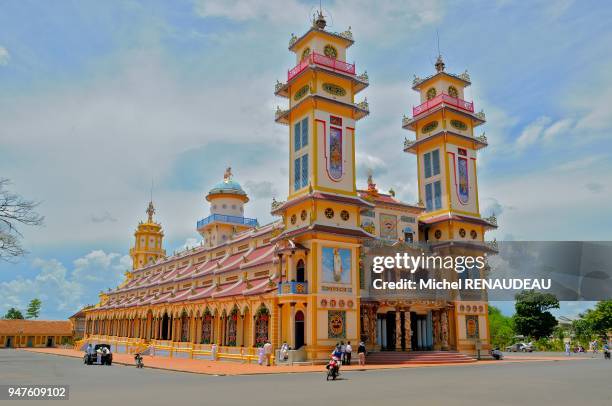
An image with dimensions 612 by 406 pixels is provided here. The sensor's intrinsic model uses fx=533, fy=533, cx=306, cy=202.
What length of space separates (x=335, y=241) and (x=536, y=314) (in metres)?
44.8

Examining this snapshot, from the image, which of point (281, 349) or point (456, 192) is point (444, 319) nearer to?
point (456, 192)

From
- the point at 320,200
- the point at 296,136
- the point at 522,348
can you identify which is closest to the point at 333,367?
the point at 320,200

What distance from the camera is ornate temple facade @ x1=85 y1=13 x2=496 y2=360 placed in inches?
1368

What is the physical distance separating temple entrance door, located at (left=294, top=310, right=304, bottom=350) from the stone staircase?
177 inches

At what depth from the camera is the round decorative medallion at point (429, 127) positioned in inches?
1825

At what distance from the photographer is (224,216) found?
62.8m

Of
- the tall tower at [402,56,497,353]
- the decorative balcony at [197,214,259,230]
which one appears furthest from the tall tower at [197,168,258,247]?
the tall tower at [402,56,497,353]

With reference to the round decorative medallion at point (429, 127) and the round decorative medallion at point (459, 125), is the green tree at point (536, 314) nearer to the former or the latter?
the round decorative medallion at point (459, 125)

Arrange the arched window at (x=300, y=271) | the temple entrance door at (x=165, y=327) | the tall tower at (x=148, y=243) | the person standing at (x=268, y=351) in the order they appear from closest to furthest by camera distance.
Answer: the person standing at (x=268, y=351) < the arched window at (x=300, y=271) < the temple entrance door at (x=165, y=327) < the tall tower at (x=148, y=243)

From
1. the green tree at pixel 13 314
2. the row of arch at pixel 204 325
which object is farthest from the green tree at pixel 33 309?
the row of arch at pixel 204 325

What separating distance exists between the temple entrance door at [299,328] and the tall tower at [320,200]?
0.06 meters

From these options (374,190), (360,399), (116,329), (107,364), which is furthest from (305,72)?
(116,329)

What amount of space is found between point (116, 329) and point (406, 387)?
195 ft

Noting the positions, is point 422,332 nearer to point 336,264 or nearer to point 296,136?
point 336,264
